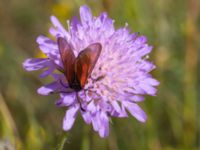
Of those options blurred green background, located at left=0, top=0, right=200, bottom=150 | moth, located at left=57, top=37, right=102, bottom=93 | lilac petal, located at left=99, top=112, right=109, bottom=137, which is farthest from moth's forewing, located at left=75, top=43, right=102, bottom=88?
blurred green background, located at left=0, top=0, right=200, bottom=150

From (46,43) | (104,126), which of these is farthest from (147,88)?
(46,43)

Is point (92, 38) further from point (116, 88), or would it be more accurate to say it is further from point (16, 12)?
point (16, 12)

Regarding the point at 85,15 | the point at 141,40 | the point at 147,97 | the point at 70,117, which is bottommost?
the point at 147,97

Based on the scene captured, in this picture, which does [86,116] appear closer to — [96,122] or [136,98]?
[96,122]

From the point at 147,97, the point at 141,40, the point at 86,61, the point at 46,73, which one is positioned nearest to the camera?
the point at 86,61

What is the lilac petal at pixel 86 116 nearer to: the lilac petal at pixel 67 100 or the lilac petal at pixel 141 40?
the lilac petal at pixel 67 100

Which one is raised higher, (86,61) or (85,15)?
(85,15)

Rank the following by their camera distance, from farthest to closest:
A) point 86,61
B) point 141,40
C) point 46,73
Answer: point 141,40 < point 46,73 < point 86,61
